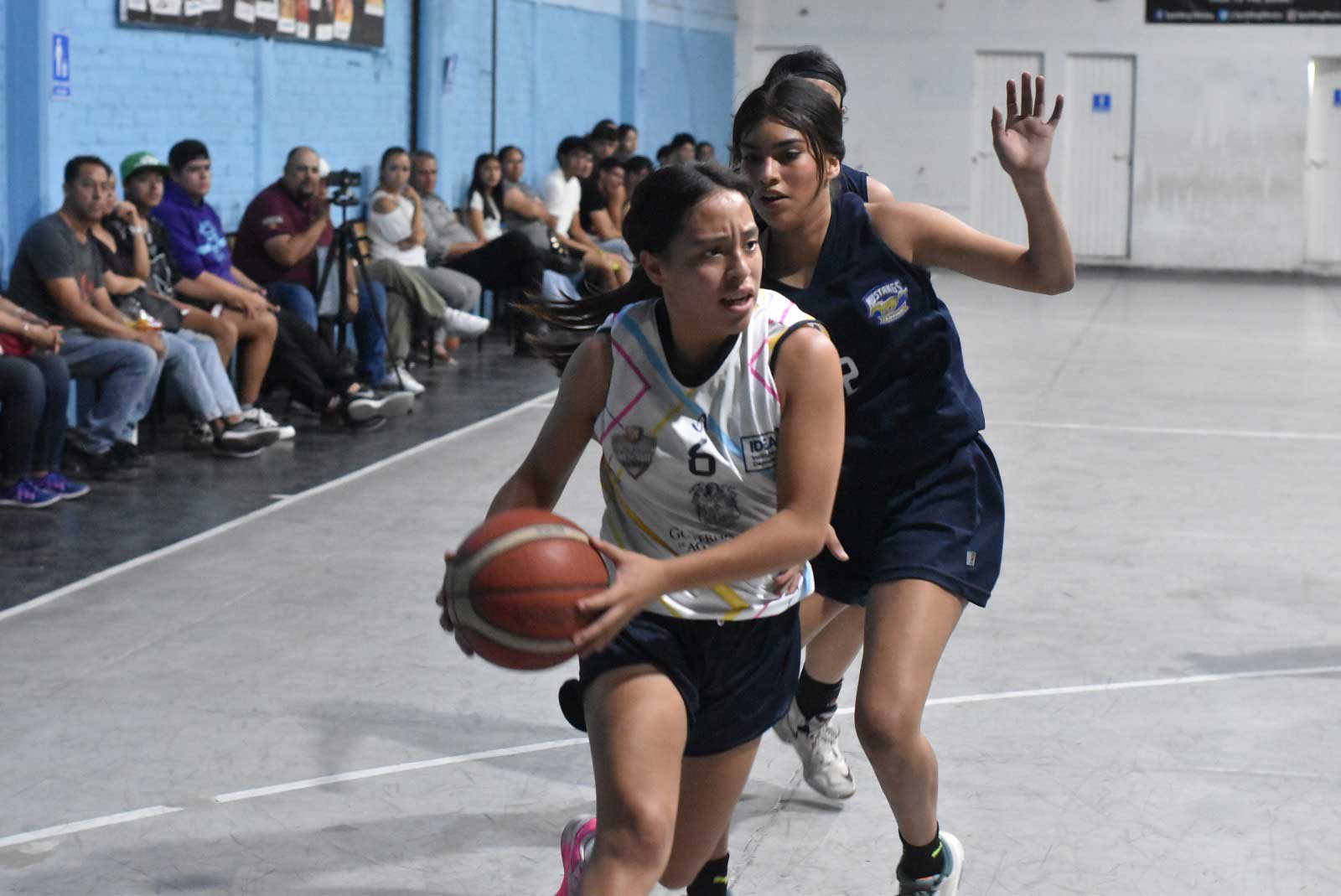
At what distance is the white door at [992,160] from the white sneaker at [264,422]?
573 inches

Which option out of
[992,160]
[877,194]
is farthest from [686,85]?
[877,194]

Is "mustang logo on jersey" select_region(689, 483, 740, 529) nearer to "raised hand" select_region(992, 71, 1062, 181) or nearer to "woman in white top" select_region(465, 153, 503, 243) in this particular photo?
"raised hand" select_region(992, 71, 1062, 181)

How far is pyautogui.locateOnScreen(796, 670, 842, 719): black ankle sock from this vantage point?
3980 millimetres

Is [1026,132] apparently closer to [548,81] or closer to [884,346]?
[884,346]

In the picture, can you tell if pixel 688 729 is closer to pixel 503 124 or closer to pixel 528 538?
pixel 528 538

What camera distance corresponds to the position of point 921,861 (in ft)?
10.5

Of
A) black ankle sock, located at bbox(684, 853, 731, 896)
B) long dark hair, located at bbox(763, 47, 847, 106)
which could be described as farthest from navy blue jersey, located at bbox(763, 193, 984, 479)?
black ankle sock, located at bbox(684, 853, 731, 896)

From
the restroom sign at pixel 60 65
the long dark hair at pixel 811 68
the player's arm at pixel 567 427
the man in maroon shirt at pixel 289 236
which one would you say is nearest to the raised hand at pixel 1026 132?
the long dark hair at pixel 811 68

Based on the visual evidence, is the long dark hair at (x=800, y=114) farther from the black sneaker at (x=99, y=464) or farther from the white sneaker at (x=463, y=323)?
the white sneaker at (x=463, y=323)

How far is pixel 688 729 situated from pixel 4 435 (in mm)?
5121

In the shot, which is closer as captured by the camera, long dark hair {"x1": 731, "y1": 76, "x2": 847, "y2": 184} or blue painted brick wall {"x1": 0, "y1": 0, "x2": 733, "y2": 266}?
long dark hair {"x1": 731, "y1": 76, "x2": 847, "y2": 184}

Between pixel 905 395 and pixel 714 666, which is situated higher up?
pixel 905 395

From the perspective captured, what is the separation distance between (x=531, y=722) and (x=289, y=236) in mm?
5802

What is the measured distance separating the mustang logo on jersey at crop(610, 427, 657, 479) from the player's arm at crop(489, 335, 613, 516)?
74 mm
